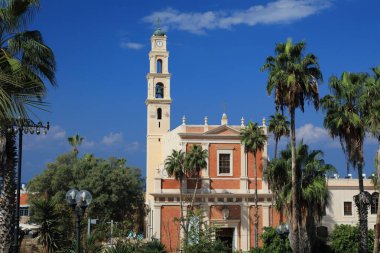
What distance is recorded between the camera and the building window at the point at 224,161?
51.3 meters

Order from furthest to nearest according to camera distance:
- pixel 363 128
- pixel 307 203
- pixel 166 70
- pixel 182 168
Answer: pixel 166 70, pixel 182 168, pixel 307 203, pixel 363 128

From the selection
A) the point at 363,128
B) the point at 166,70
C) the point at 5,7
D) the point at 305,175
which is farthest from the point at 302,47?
the point at 166,70

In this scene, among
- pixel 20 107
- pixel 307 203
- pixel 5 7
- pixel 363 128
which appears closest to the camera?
pixel 20 107

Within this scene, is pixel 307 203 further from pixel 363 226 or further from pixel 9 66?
pixel 9 66

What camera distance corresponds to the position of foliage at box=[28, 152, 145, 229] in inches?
2192

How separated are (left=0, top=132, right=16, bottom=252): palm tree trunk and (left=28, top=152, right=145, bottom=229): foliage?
122 feet

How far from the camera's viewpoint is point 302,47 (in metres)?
29.8

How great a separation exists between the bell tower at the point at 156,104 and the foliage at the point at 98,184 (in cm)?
235

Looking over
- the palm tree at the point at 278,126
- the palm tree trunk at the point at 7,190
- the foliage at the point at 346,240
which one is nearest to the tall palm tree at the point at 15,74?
the palm tree trunk at the point at 7,190

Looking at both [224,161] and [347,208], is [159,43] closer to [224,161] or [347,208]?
[224,161]

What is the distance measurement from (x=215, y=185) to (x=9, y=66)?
4063 cm

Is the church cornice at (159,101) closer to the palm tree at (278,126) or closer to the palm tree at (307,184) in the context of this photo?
Result: the palm tree at (278,126)

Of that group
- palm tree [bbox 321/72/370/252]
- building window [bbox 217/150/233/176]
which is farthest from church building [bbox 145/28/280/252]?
palm tree [bbox 321/72/370/252]

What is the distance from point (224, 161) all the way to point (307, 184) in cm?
1765
